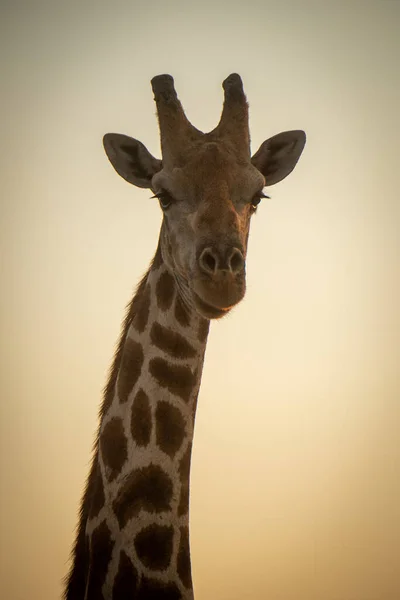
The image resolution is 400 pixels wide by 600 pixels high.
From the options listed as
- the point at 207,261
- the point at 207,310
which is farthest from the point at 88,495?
the point at 207,261

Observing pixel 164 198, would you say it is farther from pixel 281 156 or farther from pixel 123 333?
pixel 281 156

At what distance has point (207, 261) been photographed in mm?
2379

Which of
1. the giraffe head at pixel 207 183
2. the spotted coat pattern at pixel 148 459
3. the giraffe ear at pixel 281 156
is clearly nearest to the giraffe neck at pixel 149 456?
the spotted coat pattern at pixel 148 459

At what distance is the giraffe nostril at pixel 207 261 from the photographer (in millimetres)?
A: 2350

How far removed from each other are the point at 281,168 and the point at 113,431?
5.29 ft

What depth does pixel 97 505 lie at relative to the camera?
259cm

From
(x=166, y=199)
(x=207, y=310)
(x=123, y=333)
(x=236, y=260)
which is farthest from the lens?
(x=123, y=333)

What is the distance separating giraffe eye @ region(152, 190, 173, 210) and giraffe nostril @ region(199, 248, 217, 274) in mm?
499

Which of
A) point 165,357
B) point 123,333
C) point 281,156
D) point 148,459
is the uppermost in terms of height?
point 281,156

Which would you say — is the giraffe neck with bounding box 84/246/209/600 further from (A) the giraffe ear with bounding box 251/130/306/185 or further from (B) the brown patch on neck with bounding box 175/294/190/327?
(A) the giraffe ear with bounding box 251/130/306/185

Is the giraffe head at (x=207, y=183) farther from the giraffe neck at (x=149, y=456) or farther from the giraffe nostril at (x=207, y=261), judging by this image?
the giraffe neck at (x=149, y=456)

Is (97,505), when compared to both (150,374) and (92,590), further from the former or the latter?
(150,374)

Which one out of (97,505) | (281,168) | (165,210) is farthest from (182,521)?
(281,168)

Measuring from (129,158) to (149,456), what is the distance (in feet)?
4.64
